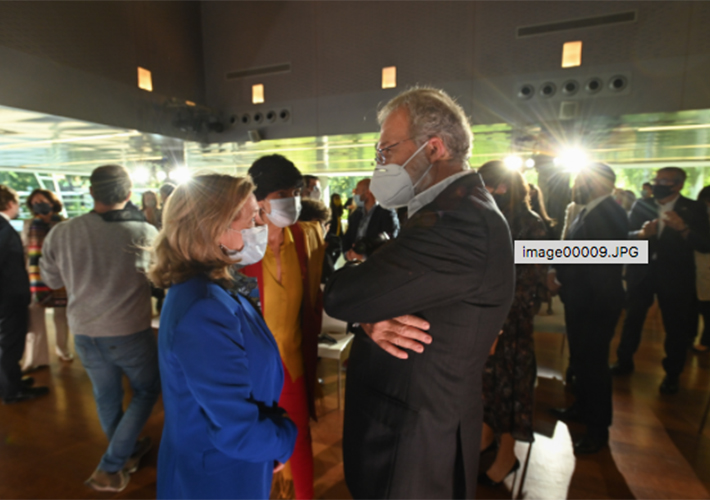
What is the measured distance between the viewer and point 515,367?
1949 millimetres

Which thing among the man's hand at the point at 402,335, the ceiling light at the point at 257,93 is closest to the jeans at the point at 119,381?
the man's hand at the point at 402,335

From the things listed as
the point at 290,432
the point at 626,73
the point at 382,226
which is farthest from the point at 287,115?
the point at 290,432

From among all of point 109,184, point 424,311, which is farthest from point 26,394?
point 424,311

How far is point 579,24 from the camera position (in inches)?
135

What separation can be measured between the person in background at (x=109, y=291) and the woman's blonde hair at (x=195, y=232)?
3.75 feet

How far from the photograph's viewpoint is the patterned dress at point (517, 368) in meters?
1.88

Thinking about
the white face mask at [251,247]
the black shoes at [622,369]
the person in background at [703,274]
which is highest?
the white face mask at [251,247]

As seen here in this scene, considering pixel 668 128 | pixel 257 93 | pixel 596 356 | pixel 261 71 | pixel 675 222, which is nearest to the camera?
pixel 596 356

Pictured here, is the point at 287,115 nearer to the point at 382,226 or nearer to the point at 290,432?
the point at 382,226

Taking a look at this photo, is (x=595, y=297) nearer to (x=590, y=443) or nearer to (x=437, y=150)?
(x=590, y=443)

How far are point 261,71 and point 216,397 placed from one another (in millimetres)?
4790

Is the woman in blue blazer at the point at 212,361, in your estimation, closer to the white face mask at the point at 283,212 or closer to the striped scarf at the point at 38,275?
the white face mask at the point at 283,212

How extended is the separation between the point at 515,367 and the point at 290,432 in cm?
145

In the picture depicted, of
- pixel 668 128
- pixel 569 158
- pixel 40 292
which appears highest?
pixel 668 128
